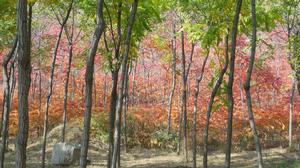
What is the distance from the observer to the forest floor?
723 inches

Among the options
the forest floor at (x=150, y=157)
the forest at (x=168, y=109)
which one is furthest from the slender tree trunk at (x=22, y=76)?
the forest floor at (x=150, y=157)

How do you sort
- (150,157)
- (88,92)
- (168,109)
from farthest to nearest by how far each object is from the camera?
(168,109) → (150,157) → (88,92)

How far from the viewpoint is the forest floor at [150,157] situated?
18.4 metres

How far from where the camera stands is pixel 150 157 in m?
21.7

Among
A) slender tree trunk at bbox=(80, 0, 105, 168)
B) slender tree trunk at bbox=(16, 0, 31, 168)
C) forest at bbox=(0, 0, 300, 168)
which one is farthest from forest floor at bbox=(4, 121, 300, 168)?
slender tree trunk at bbox=(16, 0, 31, 168)

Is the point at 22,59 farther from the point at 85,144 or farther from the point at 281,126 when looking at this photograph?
the point at 281,126

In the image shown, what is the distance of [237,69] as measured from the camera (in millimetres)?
26297

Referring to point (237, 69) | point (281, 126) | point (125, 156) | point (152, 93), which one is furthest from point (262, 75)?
point (152, 93)

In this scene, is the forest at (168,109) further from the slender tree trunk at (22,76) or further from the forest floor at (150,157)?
the slender tree trunk at (22,76)

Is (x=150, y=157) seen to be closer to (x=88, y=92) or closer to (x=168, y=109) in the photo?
(x=168, y=109)

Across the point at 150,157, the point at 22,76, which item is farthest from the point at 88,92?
the point at 150,157

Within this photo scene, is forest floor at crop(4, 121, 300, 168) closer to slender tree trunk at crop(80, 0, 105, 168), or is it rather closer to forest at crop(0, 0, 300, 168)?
forest at crop(0, 0, 300, 168)

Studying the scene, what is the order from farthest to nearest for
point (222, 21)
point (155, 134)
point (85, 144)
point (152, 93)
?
point (152, 93) < point (155, 134) < point (222, 21) < point (85, 144)

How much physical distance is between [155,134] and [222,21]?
594 inches
